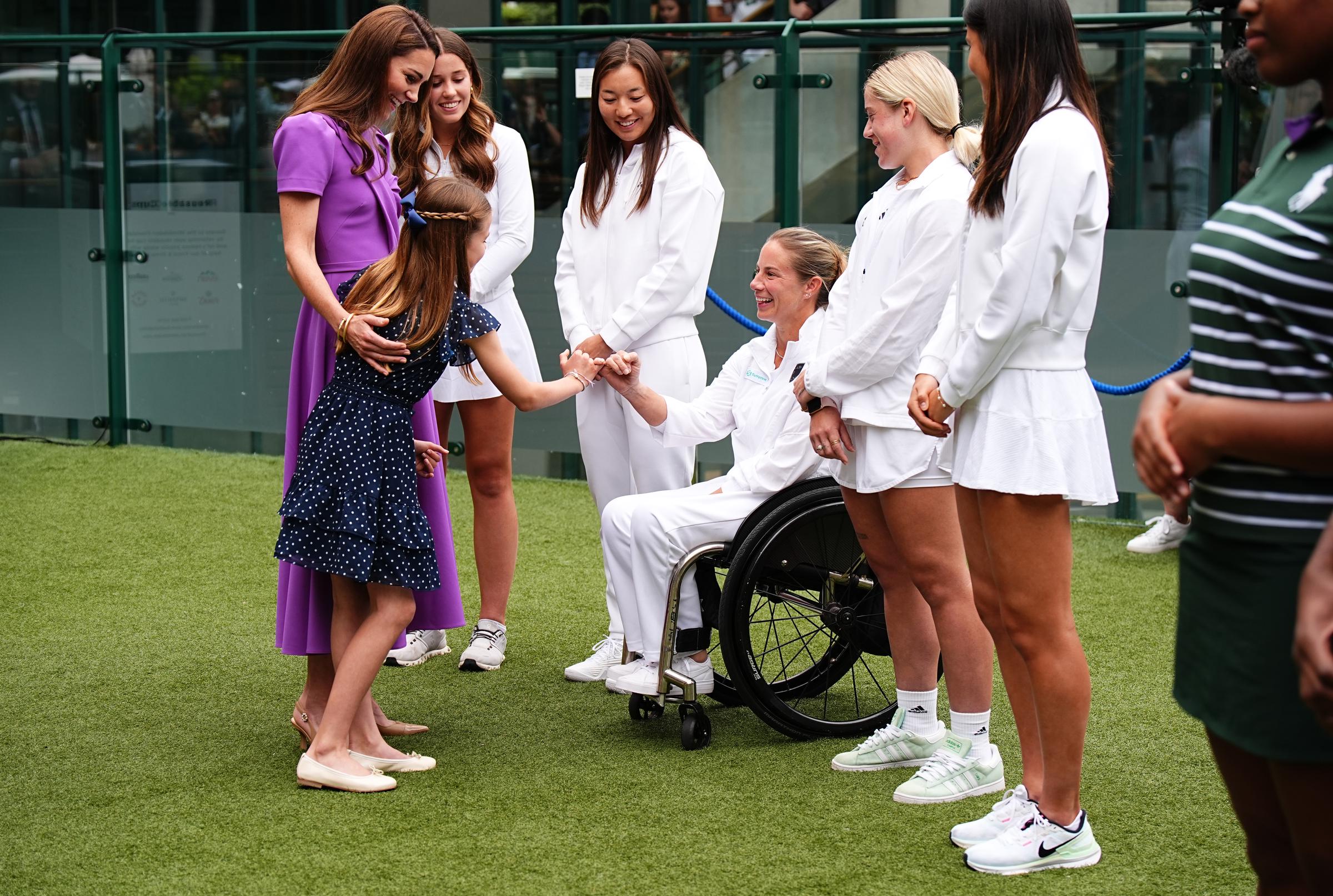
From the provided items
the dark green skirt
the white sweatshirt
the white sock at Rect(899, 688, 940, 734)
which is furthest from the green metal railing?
the dark green skirt

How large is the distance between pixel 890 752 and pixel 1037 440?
1.09 metres

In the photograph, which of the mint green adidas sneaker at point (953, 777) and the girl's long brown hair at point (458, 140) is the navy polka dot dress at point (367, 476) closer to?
the girl's long brown hair at point (458, 140)

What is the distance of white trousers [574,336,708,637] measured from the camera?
4.07 metres

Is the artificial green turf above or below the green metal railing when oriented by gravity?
below

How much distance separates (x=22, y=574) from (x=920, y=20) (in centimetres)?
449

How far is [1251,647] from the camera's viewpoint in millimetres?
1554

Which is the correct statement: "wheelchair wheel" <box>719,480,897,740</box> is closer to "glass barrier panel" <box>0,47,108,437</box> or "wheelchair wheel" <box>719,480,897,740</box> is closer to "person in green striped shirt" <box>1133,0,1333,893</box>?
"person in green striped shirt" <box>1133,0,1333,893</box>

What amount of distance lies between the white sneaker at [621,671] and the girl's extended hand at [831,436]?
2.60ft

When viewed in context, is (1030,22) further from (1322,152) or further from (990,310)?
(1322,152)

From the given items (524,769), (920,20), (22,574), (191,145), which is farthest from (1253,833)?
(191,145)

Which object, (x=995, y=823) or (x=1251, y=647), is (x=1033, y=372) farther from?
(x=1251, y=647)

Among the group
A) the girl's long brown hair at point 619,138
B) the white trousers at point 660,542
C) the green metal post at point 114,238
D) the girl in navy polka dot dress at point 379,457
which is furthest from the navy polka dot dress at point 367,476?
the green metal post at point 114,238

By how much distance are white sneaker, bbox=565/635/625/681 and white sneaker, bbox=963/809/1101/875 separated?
1.60 meters

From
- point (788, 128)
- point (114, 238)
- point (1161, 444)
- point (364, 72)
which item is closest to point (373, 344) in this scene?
point (364, 72)
